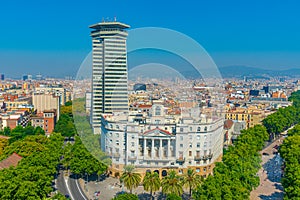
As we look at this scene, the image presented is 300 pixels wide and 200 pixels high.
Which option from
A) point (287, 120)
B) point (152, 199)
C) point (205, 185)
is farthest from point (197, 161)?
point (287, 120)

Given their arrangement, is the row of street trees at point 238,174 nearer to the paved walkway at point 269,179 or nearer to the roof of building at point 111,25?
the paved walkway at point 269,179

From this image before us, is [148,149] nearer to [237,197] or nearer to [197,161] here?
[197,161]

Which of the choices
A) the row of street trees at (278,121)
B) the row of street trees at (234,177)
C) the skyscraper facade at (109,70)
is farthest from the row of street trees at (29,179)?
the row of street trees at (278,121)

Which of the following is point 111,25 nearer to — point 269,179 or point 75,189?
point 75,189

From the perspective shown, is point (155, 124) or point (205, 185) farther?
point (155, 124)

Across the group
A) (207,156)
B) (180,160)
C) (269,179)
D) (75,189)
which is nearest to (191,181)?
(180,160)
